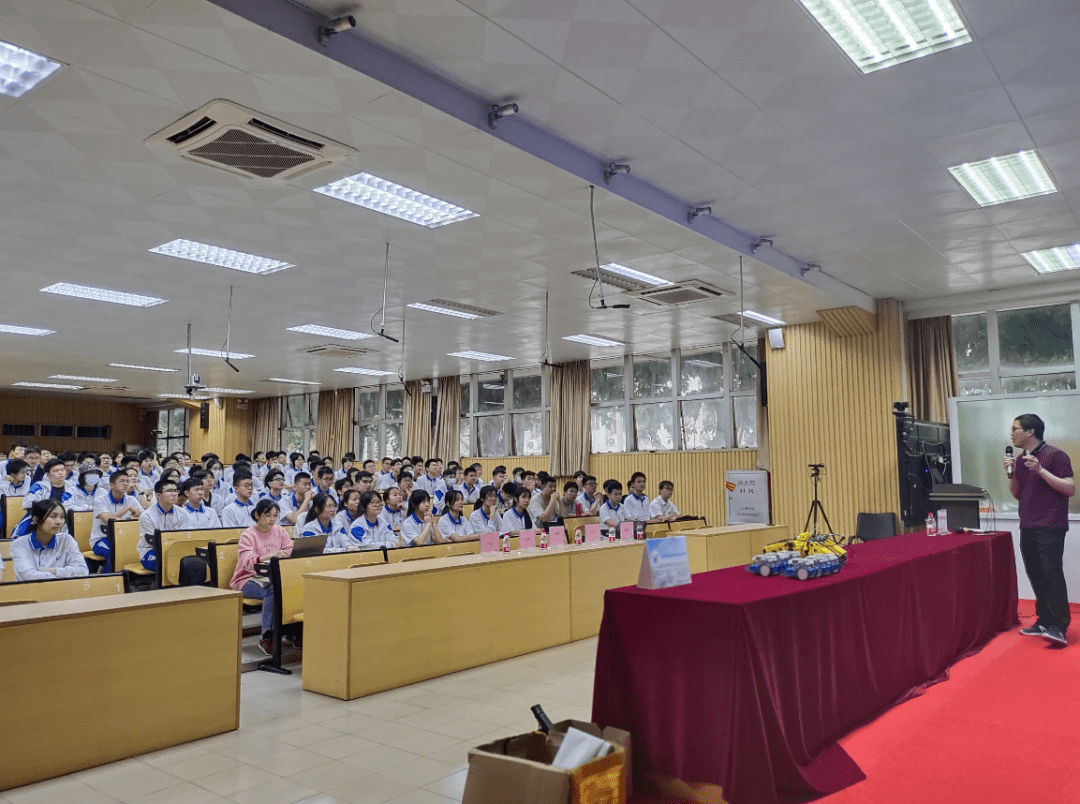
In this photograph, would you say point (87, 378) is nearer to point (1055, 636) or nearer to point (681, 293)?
point (681, 293)

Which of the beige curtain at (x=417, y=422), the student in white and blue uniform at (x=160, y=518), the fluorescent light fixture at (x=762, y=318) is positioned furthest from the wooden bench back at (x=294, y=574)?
the beige curtain at (x=417, y=422)

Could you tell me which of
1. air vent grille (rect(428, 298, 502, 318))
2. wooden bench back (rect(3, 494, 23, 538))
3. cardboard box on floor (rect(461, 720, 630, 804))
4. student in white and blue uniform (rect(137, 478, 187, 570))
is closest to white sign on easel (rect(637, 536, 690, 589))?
cardboard box on floor (rect(461, 720, 630, 804))

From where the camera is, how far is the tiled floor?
307 centimetres

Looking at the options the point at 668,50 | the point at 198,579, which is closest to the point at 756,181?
the point at 668,50

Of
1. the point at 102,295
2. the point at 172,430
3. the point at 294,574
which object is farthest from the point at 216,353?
the point at 172,430

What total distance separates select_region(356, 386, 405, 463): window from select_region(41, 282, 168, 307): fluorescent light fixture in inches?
334

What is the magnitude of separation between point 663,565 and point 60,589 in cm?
316

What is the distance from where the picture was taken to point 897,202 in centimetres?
618

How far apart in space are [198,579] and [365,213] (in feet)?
10.7

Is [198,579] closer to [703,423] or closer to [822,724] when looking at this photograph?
[822,724]

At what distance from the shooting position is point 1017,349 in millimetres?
9609

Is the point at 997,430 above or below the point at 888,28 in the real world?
below

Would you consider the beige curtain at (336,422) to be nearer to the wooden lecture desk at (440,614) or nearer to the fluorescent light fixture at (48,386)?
the fluorescent light fixture at (48,386)

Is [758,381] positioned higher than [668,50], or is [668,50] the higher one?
[668,50]
